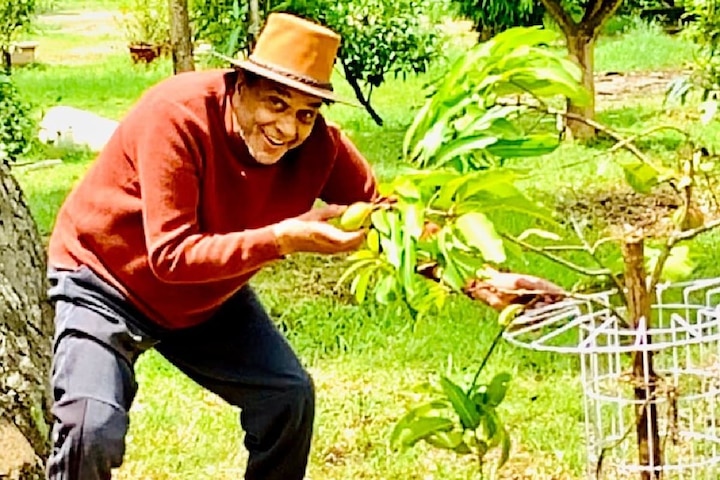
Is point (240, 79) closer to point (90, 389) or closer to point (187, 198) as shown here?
point (187, 198)

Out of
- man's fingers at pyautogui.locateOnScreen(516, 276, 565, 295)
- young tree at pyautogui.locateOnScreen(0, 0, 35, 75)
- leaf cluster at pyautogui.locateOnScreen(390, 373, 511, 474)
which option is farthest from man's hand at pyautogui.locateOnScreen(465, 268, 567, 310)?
young tree at pyautogui.locateOnScreen(0, 0, 35, 75)

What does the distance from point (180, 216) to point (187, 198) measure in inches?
1.8

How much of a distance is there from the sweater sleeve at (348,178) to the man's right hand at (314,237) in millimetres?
511

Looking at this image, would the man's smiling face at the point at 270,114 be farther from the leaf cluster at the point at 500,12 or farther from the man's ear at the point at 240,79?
the leaf cluster at the point at 500,12

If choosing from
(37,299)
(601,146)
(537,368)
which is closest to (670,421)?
(37,299)

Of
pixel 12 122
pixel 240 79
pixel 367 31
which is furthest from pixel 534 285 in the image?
pixel 367 31

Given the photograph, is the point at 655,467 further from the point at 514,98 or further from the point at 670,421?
the point at 514,98

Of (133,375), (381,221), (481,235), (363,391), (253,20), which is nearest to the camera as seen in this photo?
(481,235)

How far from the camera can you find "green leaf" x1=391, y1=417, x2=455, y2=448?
263cm

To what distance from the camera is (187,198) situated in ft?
8.74

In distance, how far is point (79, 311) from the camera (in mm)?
2887

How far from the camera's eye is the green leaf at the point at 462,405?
103 inches

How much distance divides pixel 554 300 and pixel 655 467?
14.1 inches

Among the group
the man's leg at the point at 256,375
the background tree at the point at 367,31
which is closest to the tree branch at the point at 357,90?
the background tree at the point at 367,31
